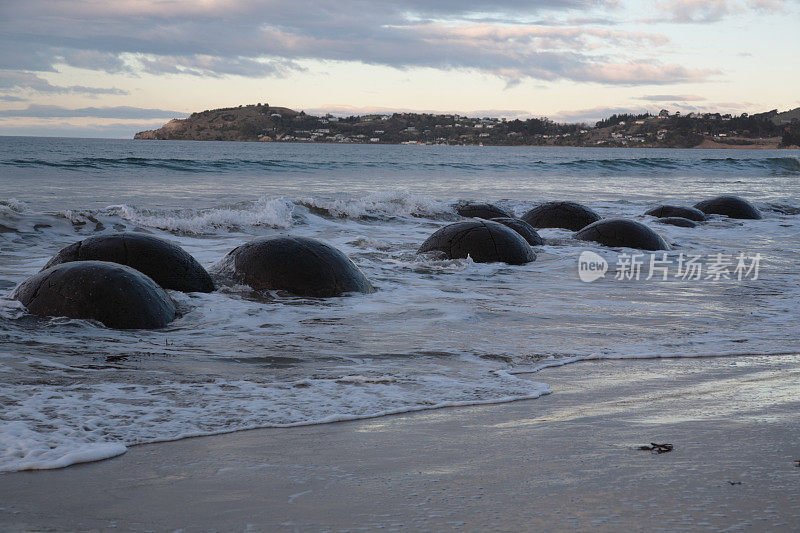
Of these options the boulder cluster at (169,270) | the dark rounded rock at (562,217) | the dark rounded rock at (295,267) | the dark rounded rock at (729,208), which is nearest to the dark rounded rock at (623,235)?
the dark rounded rock at (562,217)

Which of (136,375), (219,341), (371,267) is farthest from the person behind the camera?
(371,267)

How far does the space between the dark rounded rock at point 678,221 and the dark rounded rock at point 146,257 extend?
11787 millimetres

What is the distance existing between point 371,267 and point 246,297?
2.87 meters

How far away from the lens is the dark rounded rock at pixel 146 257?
6.73 metres

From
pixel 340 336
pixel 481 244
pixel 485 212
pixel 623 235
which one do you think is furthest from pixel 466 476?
pixel 485 212

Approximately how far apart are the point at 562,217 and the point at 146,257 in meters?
8.45

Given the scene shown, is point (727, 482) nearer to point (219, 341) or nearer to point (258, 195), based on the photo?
point (219, 341)

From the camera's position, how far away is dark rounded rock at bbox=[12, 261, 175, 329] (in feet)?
18.6

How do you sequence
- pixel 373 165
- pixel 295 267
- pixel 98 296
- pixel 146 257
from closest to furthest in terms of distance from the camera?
pixel 98 296 < pixel 146 257 < pixel 295 267 < pixel 373 165

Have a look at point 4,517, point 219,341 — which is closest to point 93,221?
point 219,341

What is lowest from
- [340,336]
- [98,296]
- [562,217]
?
[340,336]

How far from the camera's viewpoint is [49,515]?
100 inches

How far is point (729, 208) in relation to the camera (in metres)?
18.3

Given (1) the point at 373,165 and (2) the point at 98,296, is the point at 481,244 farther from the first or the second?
(1) the point at 373,165
